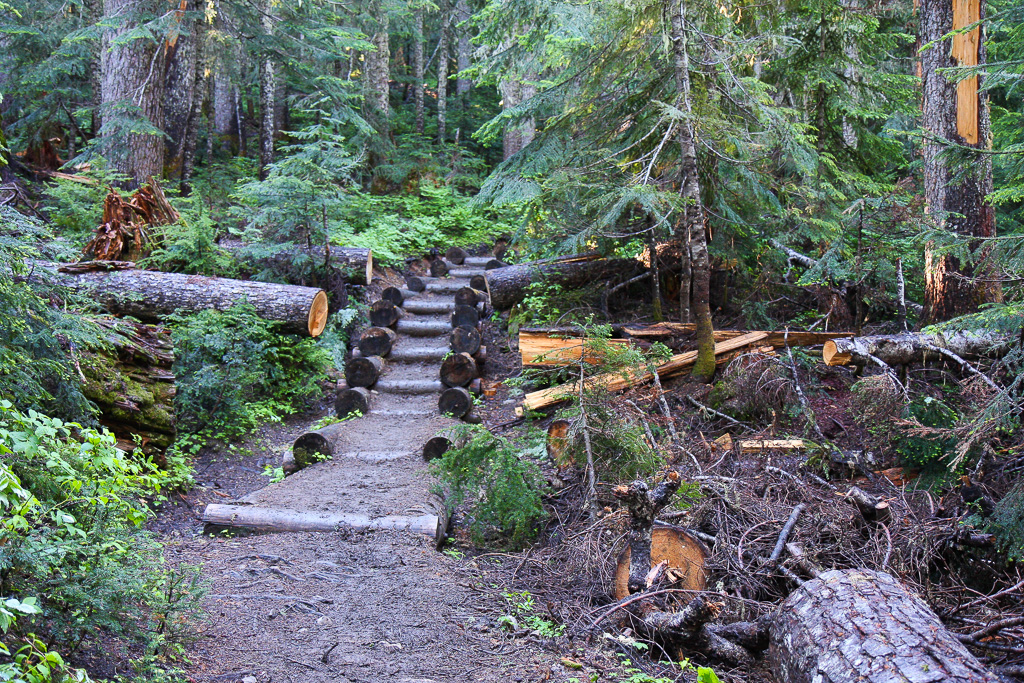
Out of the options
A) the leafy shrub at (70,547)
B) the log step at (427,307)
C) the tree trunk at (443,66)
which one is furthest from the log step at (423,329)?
the tree trunk at (443,66)

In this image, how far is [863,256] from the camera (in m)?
7.79

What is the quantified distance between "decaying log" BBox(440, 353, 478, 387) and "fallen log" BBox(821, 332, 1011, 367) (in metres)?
4.75

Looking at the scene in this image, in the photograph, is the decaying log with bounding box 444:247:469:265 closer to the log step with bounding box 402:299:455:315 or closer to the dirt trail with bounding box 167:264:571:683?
the log step with bounding box 402:299:455:315

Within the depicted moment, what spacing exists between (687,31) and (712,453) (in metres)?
5.03

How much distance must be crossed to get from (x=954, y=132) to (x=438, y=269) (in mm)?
8833

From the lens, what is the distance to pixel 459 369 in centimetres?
945

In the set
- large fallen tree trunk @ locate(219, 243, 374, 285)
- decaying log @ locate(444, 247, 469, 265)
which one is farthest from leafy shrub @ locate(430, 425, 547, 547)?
decaying log @ locate(444, 247, 469, 265)

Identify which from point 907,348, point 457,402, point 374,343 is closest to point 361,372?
point 374,343

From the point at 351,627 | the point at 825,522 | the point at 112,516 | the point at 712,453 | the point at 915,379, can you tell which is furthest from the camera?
the point at 915,379

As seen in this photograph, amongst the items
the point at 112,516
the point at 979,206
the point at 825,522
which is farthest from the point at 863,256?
the point at 112,516

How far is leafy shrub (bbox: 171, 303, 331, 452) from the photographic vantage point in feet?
25.5

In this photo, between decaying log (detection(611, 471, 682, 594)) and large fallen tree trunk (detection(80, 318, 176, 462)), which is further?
large fallen tree trunk (detection(80, 318, 176, 462))

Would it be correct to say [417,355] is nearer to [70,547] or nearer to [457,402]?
[457,402]

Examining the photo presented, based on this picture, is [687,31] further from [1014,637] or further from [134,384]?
[134,384]
